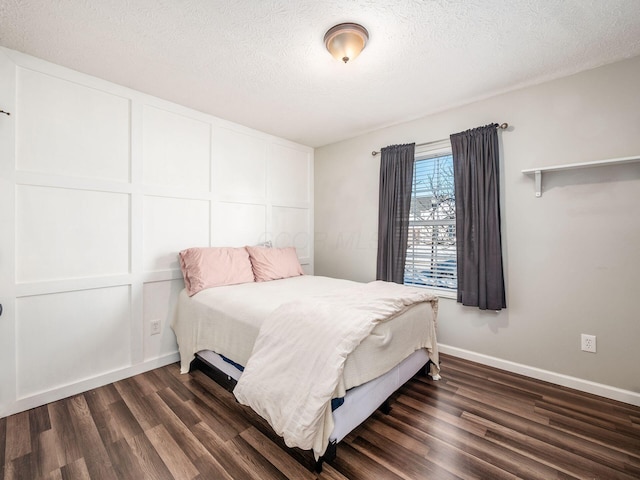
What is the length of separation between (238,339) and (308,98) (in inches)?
84.8

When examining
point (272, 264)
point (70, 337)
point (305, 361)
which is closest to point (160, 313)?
point (70, 337)

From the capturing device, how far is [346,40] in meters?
1.77

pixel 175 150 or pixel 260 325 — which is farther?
pixel 175 150

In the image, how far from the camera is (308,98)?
266cm

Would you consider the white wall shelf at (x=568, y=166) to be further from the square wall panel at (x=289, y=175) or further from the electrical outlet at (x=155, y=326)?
the electrical outlet at (x=155, y=326)

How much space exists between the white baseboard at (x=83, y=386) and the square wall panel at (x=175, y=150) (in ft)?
5.29

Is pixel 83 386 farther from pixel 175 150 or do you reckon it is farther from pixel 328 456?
pixel 175 150

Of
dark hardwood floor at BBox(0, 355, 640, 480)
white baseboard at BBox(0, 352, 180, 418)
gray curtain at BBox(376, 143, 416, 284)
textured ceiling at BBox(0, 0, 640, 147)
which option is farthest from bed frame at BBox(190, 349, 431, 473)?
textured ceiling at BBox(0, 0, 640, 147)

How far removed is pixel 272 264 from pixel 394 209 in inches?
57.6

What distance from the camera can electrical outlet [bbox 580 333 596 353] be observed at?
7.15 feet

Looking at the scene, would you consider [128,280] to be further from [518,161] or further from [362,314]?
[518,161]

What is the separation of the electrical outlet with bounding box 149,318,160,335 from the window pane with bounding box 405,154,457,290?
8.32ft

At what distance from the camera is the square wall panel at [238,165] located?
3.09 meters

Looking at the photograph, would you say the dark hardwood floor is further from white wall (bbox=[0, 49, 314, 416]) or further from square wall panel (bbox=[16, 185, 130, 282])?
square wall panel (bbox=[16, 185, 130, 282])
